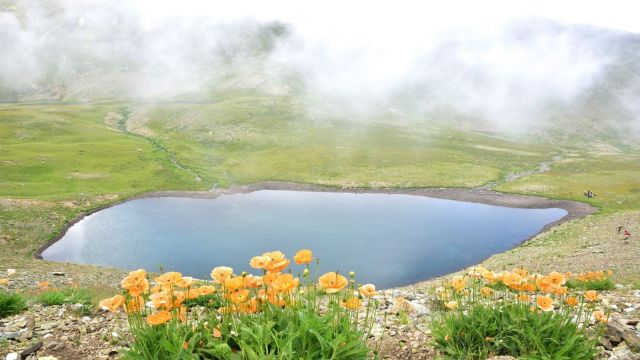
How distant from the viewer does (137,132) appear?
136 meters

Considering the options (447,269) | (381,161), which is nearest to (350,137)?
(381,161)

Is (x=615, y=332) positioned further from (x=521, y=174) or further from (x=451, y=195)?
(x=521, y=174)

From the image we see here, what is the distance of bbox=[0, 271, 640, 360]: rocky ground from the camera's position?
979 centimetres

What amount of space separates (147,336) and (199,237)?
51939 millimetres

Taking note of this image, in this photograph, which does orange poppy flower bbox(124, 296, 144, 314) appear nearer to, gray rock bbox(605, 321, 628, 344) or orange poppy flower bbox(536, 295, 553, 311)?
orange poppy flower bbox(536, 295, 553, 311)

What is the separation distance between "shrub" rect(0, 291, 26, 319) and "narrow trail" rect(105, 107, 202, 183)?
75.9 m

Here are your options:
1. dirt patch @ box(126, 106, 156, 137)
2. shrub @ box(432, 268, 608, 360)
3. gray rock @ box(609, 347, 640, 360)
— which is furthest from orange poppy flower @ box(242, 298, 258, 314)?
dirt patch @ box(126, 106, 156, 137)

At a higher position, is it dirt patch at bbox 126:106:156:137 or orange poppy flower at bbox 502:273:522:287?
dirt patch at bbox 126:106:156:137

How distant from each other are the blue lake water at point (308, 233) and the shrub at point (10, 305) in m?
26.3

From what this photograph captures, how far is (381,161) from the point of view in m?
113

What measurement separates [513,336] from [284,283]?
4912mm

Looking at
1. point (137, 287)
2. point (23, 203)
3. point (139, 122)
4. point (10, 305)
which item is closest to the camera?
point (137, 287)

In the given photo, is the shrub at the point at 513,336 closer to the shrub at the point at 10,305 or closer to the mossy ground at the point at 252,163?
the shrub at the point at 10,305

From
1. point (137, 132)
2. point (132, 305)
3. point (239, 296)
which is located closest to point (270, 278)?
point (239, 296)
